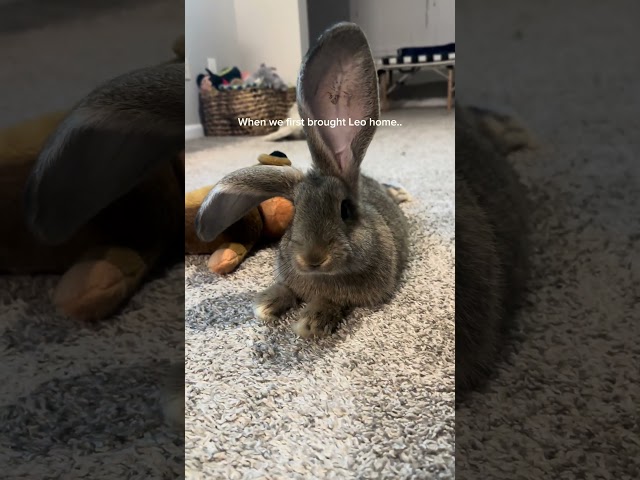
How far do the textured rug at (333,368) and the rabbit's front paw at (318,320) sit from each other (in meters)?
0.02

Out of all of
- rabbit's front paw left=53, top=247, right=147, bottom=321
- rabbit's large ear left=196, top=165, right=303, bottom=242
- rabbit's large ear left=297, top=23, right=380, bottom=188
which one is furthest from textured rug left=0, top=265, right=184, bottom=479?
rabbit's large ear left=297, top=23, right=380, bottom=188

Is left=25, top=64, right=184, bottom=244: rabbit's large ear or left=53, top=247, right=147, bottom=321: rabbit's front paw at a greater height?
left=25, top=64, right=184, bottom=244: rabbit's large ear

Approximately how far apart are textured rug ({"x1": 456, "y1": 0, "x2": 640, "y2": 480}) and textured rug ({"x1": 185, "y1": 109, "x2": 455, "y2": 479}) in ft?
0.16

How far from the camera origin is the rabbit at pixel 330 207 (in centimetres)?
48

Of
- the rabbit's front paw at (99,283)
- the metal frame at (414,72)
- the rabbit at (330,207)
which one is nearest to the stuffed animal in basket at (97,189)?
the rabbit's front paw at (99,283)

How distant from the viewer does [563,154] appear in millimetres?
425

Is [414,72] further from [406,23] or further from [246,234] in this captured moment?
[246,234]

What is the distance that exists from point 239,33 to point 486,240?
13.4 inches

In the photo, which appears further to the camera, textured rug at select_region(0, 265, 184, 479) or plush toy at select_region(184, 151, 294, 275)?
plush toy at select_region(184, 151, 294, 275)

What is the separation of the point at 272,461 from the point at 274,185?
0.32 m

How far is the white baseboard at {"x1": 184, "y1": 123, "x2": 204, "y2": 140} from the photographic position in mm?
442

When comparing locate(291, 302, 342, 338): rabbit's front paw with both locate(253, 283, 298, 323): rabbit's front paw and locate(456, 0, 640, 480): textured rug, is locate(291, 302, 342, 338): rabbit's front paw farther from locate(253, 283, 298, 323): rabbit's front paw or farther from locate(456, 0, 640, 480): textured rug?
locate(456, 0, 640, 480): textured rug

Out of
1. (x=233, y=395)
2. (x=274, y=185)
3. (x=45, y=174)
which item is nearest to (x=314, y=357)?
(x=233, y=395)

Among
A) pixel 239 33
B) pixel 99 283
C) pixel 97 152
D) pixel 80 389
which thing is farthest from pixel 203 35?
pixel 80 389
